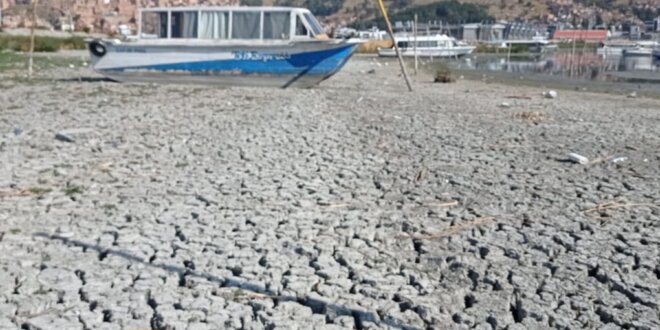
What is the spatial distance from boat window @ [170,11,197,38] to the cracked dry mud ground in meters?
8.14

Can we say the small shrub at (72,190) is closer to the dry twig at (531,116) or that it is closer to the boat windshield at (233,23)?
the dry twig at (531,116)

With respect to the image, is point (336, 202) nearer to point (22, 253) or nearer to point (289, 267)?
point (289, 267)

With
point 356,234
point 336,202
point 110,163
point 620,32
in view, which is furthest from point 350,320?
point 620,32

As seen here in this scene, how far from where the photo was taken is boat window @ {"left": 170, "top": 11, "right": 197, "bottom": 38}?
1944cm

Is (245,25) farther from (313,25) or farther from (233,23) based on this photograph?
(313,25)

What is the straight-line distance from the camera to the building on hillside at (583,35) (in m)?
95.1

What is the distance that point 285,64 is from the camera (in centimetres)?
1892

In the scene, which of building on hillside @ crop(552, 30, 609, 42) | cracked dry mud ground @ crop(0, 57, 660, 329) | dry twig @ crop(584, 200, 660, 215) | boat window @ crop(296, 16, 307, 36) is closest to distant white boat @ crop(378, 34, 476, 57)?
building on hillside @ crop(552, 30, 609, 42)

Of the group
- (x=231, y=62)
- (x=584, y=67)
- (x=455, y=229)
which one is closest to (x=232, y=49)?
(x=231, y=62)

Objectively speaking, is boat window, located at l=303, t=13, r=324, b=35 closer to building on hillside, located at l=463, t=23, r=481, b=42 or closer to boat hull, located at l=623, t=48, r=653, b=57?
boat hull, located at l=623, t=48, r=653, b=57

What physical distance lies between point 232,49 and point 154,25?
101 inches

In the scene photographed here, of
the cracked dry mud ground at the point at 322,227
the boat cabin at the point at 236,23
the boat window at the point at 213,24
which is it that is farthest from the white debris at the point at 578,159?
the boat window at the point at 213,24

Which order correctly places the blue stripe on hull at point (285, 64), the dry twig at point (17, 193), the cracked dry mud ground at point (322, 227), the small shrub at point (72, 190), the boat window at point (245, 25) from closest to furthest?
the cracked dry mud ground at point (322, 227)
the dry twig at point (17, 193)
the small shrub at point (72, 190)
the blue stripe on hull at point (285, 64)
the boat window at point (245, 25)

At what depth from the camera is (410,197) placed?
22.7 feet
